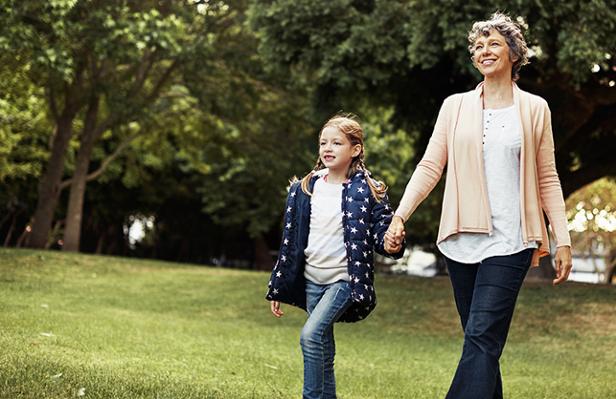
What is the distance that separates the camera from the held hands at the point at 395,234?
5.11m

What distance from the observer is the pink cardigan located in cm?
500

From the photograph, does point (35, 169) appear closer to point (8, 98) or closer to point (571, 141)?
point (8, 98)

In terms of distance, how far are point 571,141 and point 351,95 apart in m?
4.92

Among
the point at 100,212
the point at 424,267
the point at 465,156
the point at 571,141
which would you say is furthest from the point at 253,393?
the point at 424,267

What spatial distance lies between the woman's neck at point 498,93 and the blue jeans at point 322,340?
131cm

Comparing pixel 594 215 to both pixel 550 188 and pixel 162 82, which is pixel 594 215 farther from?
pixel 550 188

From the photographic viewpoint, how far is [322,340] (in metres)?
5.45

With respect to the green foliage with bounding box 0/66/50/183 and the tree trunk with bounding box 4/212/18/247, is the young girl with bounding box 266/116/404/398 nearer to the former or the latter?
the green foliage with bounding box 0/66/50/183

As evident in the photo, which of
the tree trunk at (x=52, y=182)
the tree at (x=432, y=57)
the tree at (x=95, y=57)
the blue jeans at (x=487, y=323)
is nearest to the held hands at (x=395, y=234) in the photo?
the blue jeans at (x=487, y=323)

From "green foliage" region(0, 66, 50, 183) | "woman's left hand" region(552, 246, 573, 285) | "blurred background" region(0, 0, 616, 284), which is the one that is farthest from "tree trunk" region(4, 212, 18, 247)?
"woman's left hand" region(552, 246, 573, 285)

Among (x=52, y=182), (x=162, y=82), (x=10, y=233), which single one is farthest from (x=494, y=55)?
(x=10, y=233)

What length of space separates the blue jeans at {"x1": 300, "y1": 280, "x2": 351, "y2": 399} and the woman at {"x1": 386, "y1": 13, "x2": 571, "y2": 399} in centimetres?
56

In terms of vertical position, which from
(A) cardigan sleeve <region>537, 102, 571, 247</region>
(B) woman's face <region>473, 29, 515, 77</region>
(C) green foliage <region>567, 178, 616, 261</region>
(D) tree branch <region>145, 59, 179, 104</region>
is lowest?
(A) cardigan sleeve <region>537, 102, 571, 247</region>

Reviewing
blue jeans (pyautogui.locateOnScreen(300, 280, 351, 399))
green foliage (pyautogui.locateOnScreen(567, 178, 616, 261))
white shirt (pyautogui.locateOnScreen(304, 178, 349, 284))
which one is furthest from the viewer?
green foliage (pyautogui.locateOnScreen(567, 178, 616, 261))
